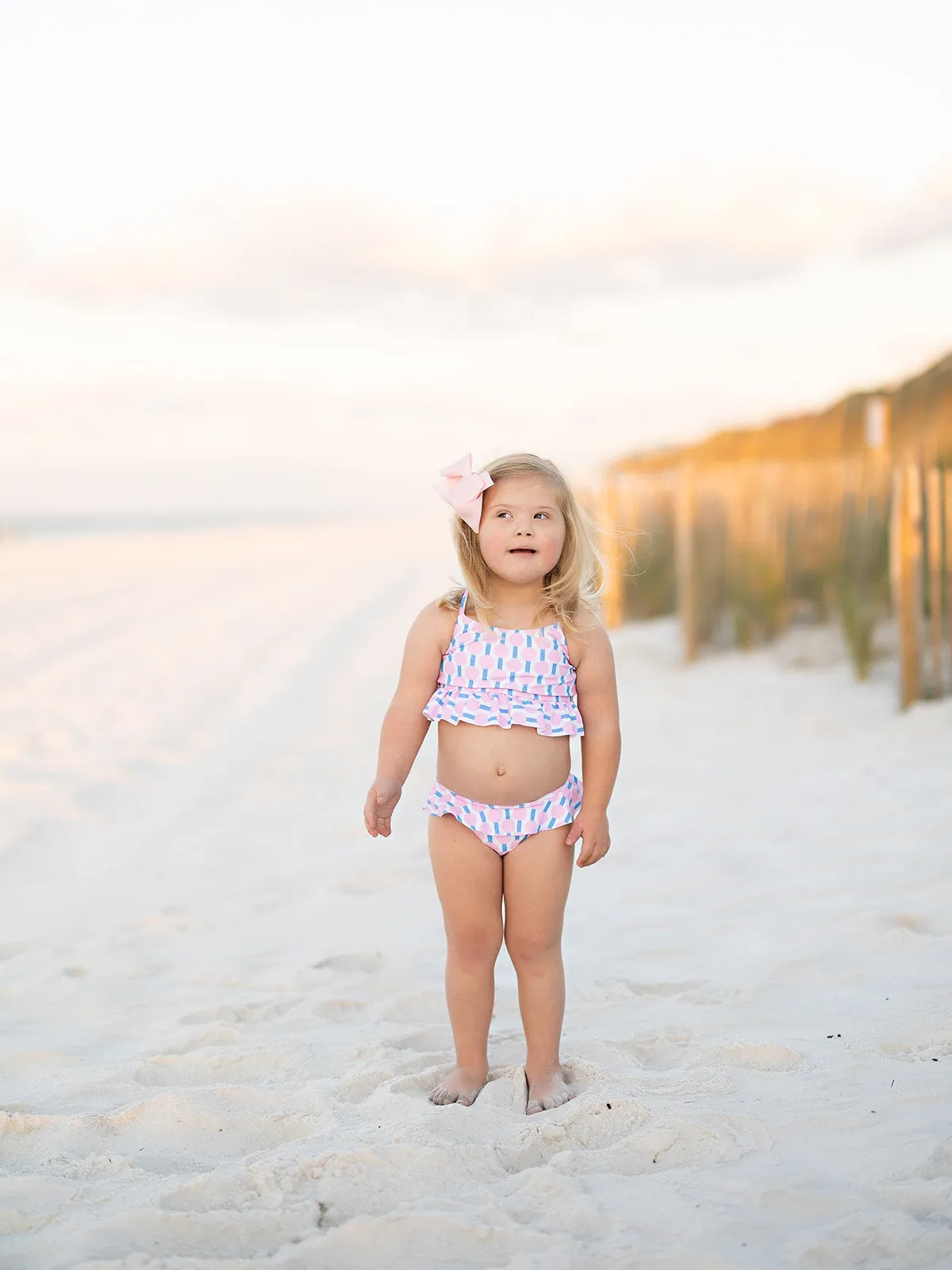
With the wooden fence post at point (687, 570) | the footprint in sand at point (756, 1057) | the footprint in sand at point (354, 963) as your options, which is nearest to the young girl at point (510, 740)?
the footprint in sand at point (756, 1057)

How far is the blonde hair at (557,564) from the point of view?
2807mm

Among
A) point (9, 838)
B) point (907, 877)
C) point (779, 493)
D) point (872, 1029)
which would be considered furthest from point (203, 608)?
point (872, 1029)

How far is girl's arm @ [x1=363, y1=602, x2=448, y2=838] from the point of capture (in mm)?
2822

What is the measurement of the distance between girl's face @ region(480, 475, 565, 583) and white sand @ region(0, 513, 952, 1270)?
1149 millimetres

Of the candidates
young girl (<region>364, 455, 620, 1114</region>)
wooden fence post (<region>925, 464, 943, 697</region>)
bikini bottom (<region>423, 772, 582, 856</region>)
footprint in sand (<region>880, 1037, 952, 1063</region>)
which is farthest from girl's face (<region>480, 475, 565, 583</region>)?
wooden fence post (<region>925, 464, 943, 697</region>)

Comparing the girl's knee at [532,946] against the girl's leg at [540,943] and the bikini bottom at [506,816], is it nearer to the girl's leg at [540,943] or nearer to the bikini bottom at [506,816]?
the girl's leg at [540,943]

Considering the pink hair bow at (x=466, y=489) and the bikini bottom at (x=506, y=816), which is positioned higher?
the pink hair bow at (x=466, y=489)

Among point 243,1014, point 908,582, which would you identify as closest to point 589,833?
point 243,1014

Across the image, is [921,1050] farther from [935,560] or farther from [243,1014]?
[935,560]

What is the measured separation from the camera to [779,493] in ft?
30.9

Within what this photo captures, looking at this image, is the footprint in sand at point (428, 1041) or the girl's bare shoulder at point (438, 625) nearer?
the girl's bare shoulder at point (438, 625)

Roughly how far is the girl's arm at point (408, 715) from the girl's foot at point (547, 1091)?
2.12 feet

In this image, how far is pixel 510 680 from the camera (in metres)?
2.77

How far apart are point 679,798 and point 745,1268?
12.6ft
